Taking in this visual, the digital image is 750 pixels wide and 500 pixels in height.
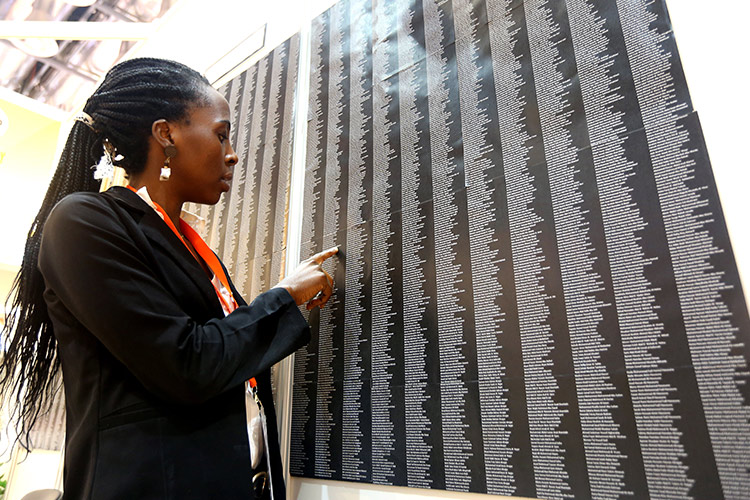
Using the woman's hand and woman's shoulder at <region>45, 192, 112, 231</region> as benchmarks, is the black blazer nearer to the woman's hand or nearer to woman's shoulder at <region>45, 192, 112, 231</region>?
woman's shoulder at <region>45, 192, 112, 231</region>

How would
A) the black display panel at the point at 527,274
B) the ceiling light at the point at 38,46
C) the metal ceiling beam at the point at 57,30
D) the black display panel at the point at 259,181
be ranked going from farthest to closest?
1. the ceiling light at the point at 38,46
2. the metal ceiling beam at the point at 57,30
3. the black display panel at the point at 259,181
4. the black display panel at the point at 527,274

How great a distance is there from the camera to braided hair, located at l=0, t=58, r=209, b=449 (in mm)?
963

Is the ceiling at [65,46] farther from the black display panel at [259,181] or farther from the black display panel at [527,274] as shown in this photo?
the black display panel at [527,274]

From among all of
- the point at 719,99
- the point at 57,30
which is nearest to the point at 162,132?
the point at 719,99

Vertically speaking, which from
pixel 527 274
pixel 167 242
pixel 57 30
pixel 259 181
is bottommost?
pixel 527 274

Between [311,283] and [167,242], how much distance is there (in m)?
0.32

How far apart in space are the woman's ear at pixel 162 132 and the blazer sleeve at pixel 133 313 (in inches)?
9.8

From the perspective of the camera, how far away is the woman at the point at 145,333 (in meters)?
0.73

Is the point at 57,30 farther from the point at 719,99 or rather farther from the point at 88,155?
the point at 719,99

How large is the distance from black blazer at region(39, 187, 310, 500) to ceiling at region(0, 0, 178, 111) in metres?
2.61

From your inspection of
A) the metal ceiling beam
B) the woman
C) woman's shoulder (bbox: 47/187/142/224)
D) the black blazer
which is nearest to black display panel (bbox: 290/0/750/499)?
the woman

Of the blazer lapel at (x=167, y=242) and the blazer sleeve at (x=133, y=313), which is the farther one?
the blazer lapel at (x=167, y=242)

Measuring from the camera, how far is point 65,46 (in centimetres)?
305

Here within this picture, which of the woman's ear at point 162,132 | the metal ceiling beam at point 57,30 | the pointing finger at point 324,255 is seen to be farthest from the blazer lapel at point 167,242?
the metal ceiling beam at point 57,30
